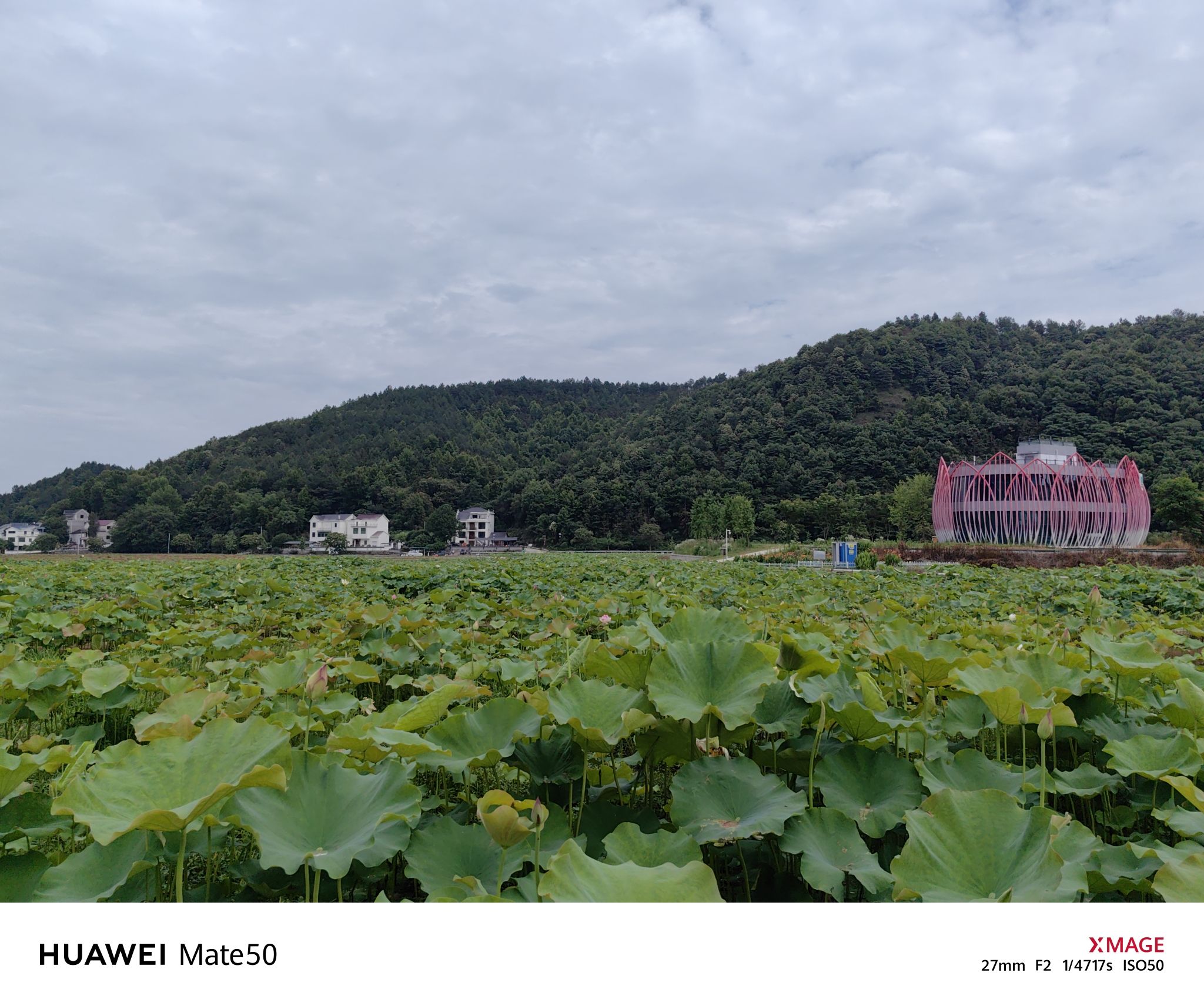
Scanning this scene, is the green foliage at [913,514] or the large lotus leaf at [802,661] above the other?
the green foliage at [913,514]

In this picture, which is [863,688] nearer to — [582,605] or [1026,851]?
[1026,851]

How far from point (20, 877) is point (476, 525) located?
81078mm

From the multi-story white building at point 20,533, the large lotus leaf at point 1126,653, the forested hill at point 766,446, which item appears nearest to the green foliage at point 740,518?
the forested hill at point 766,446

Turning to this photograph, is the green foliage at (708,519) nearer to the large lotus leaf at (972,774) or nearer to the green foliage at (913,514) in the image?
the green foliage at (913,514)

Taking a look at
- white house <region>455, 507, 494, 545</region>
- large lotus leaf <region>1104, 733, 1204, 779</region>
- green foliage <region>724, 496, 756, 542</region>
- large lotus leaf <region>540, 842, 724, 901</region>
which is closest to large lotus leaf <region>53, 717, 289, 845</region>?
large lotus leaf <region>540, 842, 724, 901</region>

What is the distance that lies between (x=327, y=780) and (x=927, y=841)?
1.11 metres

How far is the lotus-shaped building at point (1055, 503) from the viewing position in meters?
39.3

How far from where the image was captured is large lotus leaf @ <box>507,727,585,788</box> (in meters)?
1.48

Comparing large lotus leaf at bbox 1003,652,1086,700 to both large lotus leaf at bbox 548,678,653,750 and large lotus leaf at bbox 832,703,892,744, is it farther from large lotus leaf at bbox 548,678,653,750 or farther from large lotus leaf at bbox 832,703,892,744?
large lotus leaf at bbox 548,678,653,750

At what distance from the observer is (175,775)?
46.9 inches

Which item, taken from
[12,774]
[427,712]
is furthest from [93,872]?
[427,712]

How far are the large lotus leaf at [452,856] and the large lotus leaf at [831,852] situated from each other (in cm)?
52

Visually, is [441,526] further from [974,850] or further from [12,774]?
[974,850]
